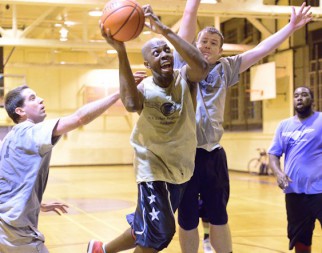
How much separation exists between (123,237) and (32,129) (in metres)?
0.91

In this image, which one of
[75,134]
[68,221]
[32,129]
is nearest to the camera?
[32,129]

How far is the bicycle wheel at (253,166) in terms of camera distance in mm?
15469

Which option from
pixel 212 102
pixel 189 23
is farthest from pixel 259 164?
pixel 189 23

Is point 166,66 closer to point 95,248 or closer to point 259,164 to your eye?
point 95,248

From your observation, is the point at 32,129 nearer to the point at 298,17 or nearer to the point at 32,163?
the point at 32,163

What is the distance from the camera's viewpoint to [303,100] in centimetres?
450

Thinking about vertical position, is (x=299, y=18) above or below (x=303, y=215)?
above

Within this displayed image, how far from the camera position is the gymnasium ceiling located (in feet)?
31.8

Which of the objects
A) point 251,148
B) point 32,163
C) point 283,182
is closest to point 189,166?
point 32,163

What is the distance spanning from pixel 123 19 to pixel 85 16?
1160 cm

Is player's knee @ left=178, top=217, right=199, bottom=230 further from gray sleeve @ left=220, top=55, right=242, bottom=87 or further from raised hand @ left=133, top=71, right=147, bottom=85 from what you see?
raised hand @ left=133, top=71, right=147, bottom=85

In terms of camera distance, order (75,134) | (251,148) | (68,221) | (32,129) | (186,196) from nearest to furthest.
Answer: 1. (32,129)
2. (186,196)
3. (68,221)
4. (251,148)
5. (75,134)

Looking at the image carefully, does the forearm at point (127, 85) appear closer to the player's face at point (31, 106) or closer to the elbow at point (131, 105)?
the elbow at point (131, 105)

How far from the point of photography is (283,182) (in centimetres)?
431
